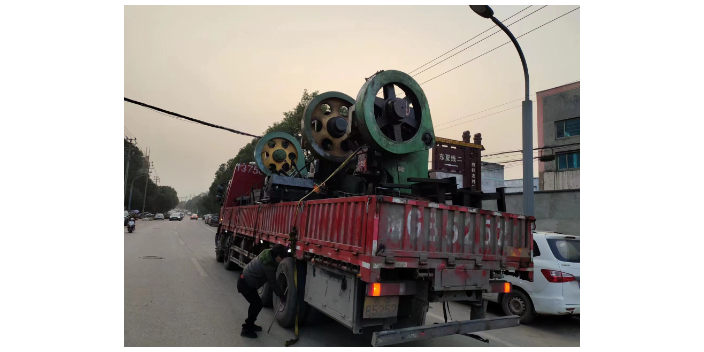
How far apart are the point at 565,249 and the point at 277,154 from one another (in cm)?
762

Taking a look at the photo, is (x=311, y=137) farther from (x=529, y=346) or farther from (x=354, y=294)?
(x=529, y=346)

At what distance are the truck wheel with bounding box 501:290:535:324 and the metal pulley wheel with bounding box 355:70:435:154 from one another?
10.1 feet

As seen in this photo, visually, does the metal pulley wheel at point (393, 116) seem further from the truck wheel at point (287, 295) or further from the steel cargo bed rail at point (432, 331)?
the steel cargo bed rail at point (432, 331)

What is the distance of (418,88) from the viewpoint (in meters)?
6.11

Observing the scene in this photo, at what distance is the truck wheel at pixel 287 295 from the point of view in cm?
532

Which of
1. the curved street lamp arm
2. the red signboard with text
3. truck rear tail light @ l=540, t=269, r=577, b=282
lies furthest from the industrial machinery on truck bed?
the red signboard with text

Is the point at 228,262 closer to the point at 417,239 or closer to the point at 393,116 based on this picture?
the point at 393,116

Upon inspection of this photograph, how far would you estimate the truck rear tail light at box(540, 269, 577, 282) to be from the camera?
592cm

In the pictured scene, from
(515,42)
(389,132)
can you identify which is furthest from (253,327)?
(515,42)

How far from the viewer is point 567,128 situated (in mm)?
24359

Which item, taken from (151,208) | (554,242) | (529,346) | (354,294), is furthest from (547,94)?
(151,208)

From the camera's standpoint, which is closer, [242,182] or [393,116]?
[393,116]

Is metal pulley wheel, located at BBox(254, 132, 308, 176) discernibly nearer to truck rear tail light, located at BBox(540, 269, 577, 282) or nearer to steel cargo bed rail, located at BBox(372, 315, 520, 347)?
truck rear tail light, located at BBox(540, 269, 577, 282)

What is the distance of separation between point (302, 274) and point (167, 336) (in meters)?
1.96
